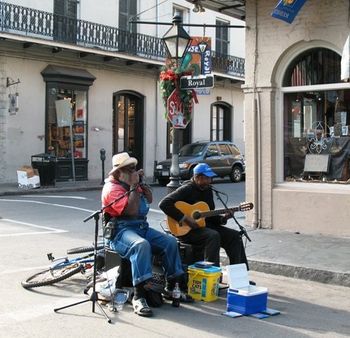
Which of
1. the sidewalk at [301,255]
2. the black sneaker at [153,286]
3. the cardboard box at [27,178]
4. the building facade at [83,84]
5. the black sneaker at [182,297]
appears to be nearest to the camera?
the black sneaker at [153,286]

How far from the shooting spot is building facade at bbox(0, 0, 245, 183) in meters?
21.4

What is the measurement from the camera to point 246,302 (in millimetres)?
5922

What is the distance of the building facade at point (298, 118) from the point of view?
10.2 metres

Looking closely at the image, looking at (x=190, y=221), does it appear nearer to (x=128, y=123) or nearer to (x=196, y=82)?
(x=196, y=82)

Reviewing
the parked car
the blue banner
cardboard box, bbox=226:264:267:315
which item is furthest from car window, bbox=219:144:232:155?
cardboard box, bbox=226:264:267:315

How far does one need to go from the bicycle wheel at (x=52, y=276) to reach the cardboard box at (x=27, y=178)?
13.0 meters

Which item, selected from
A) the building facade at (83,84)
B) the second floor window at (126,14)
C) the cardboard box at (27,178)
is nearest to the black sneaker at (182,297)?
the cardboard box at (27,178)

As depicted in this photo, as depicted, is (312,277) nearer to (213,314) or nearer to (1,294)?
(213,314)

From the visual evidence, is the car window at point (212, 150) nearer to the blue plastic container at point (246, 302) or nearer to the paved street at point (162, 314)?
the paved street at point (162, 314)

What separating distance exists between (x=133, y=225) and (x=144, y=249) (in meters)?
0.46

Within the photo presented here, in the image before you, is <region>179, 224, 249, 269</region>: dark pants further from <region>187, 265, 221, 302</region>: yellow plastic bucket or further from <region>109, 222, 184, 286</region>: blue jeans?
<region>109, 222, 184, 286</region>: blue jeans

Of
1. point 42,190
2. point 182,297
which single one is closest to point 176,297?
point 182,297

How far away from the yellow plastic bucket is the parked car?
15083mm

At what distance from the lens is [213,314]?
5969 millimetres
